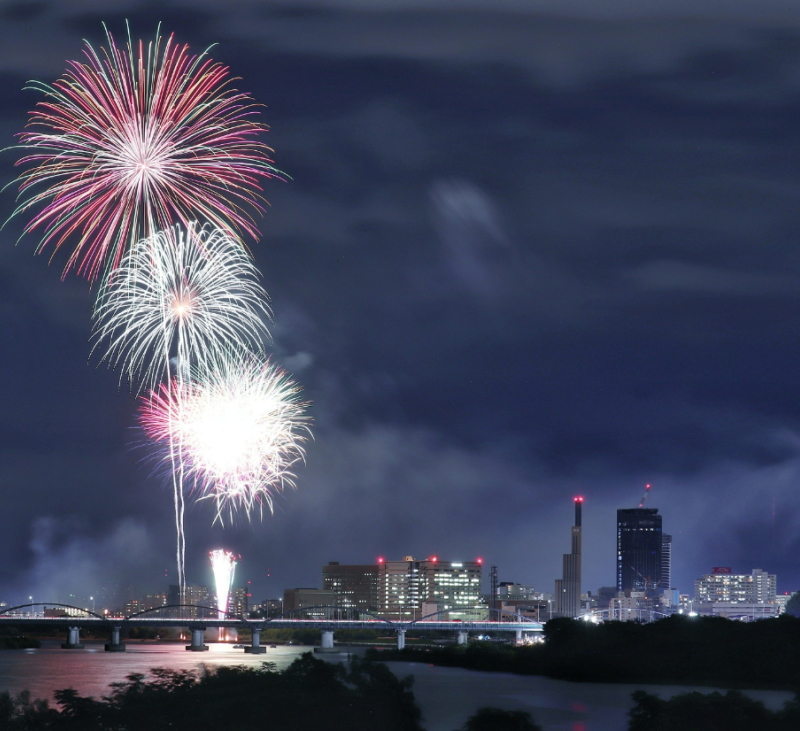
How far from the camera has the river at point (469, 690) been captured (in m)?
93.2

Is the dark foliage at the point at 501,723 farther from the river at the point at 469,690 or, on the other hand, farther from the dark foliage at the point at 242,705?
the river at the point at 469,690

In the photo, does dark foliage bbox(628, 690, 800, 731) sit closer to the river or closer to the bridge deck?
the river

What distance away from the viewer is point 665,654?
5408 inches

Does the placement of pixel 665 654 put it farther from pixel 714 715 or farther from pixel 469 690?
pixel 714 715

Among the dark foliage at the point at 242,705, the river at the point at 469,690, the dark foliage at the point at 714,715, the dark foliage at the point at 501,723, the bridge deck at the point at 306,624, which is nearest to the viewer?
the dark foliage at the point at 242,705

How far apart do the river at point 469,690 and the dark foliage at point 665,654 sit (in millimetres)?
4292

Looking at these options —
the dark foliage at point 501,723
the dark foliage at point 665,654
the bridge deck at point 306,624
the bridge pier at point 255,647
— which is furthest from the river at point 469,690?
the bridge deck at point 306,624

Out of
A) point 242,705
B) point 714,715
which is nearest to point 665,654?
point 714,715

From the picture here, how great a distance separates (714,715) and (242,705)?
2720 centimetres

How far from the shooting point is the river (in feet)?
306

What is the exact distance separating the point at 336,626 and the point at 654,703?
129421 mm

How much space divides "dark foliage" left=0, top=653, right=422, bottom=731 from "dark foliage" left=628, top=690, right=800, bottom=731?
1397 cm

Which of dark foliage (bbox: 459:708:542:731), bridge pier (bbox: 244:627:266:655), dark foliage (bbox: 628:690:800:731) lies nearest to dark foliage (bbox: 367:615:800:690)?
bridge pier (bbox: 244:627:266:655)

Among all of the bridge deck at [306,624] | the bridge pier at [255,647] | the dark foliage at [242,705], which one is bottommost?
the bridge pier at [255,647]
